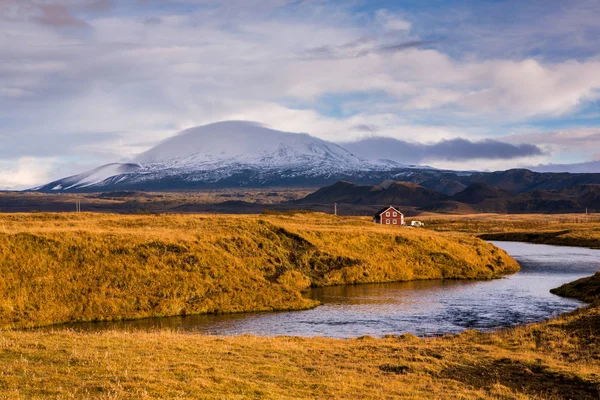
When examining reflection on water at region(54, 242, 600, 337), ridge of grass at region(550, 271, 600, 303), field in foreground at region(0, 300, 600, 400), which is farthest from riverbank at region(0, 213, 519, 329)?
ridge of grass at region(550, 271, 600, 303)

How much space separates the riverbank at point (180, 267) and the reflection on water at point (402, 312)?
86.0 inches

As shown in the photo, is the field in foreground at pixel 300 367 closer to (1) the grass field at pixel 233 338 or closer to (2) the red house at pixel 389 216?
(1) the grass field at pixel 233 338

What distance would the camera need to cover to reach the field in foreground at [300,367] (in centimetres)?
1675

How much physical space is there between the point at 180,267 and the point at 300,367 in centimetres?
2708

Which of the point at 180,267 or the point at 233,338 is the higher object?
the point at 180,267

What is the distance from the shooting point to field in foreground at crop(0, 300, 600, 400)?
16.8m

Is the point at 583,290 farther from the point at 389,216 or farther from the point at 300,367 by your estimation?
the point at 389,216

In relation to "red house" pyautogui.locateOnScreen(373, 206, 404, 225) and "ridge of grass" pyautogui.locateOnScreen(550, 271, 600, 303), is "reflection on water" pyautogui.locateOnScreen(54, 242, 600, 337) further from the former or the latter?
"red house" pyautogui.locateOnScreen(373, 206, 404, 225)

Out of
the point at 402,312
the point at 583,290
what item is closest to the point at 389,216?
the point at 583,290

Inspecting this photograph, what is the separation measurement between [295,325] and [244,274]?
36.6 ft

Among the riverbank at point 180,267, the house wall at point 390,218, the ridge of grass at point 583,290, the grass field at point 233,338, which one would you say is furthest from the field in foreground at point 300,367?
the house wall at point 390,218

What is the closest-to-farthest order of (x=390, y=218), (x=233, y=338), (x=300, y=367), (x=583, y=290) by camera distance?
(x=300, y=367), (x=233, y=338), (x=583, y=290), (x=390, y=218)

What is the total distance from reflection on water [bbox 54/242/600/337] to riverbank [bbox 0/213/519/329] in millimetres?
2185

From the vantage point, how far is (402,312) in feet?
147
